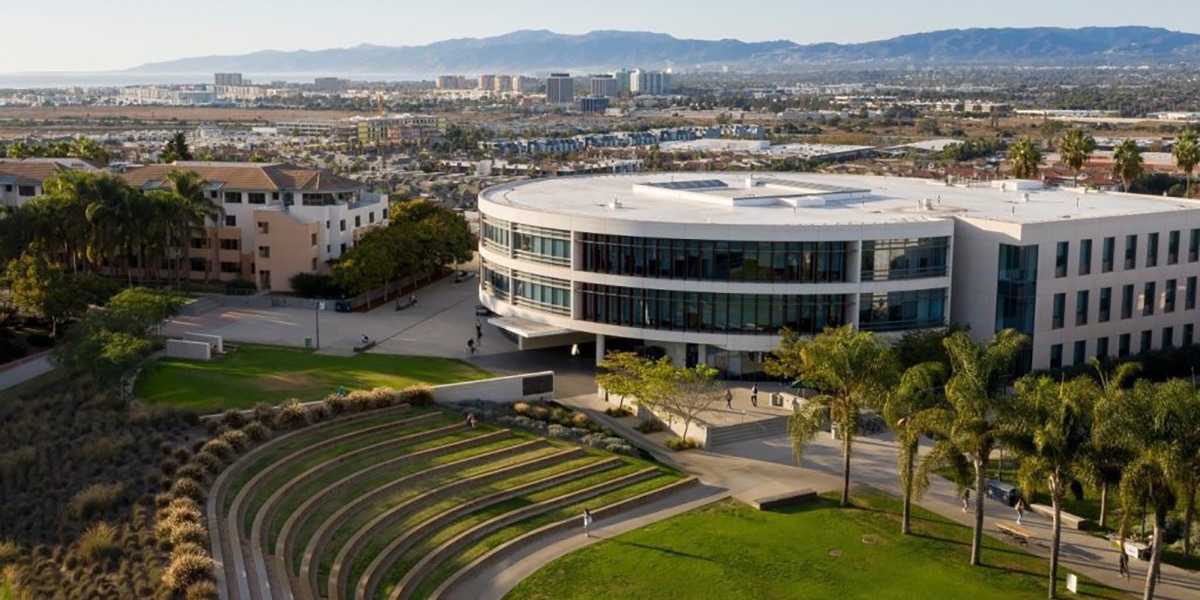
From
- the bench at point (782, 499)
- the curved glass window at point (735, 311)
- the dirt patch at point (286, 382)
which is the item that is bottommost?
the bench at point (782, 499)

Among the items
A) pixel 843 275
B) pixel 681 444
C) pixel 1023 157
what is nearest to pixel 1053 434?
pixel 681 444

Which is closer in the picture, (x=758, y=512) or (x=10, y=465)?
(x=10, y=465)

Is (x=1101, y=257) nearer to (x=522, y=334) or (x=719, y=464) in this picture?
(x=719, y=464)

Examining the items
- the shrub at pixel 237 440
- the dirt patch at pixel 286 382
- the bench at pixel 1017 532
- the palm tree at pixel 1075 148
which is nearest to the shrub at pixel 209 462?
the shrub at pixel 237 440

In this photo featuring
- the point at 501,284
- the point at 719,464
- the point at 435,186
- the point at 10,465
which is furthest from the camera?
the point at 435,186

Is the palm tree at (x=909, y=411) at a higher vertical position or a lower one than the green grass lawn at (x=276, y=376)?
higher

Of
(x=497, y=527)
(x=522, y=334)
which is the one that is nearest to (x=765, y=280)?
(x=522, y=334)

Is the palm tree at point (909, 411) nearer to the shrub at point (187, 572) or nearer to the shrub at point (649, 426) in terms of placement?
the shrub at point (649, 426)
